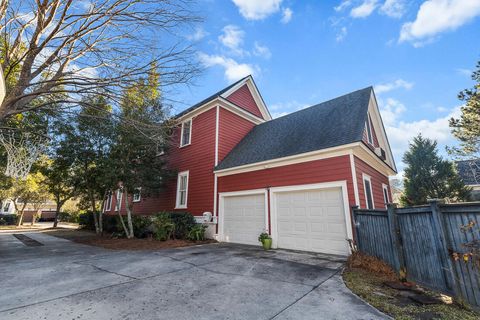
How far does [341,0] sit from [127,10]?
21.9 ft

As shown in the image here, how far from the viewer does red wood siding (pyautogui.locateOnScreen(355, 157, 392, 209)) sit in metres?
7.31

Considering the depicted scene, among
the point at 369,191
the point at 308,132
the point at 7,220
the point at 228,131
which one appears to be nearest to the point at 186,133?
the point at 228,131

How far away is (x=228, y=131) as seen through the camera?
11891 millimetres

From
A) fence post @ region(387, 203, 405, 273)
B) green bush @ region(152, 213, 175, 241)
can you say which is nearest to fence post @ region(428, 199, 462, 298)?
fence post @ region(387, 203, 405, 273)

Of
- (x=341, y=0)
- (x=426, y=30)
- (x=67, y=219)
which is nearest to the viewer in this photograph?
(x=341, y=0)

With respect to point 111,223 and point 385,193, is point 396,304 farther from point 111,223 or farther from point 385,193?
point 111,223

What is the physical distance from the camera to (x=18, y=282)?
4.24 m

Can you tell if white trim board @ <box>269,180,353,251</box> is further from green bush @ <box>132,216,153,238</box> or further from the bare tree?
green bush @ <box>132,216,153,238</box>

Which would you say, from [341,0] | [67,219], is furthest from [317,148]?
[67,219]

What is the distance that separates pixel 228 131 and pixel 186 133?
295 centimetres

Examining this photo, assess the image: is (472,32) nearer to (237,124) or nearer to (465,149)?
(465,149)

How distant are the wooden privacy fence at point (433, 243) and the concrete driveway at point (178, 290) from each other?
134cm

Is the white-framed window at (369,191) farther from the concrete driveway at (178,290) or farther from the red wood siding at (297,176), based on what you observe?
the concrete driveway at (178,290)

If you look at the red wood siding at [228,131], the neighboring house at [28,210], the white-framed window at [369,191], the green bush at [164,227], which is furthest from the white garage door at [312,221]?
the neighboring house at [28,210]
